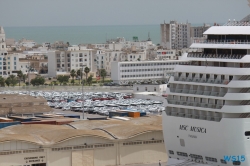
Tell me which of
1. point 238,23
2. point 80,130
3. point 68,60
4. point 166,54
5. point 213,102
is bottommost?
point 80,130

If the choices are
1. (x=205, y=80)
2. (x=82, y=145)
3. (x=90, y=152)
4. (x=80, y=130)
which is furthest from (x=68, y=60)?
(x=205, y=80)

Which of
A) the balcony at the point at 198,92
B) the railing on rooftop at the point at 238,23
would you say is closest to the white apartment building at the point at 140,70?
the railing on rooftop at the point at 238,23

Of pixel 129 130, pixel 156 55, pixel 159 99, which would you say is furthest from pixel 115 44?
pixel 129 130

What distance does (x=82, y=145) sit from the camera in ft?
138

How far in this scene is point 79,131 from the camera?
4266 centimetres

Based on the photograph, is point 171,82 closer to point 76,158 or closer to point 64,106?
point 76,158

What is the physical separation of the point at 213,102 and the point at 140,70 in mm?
74449

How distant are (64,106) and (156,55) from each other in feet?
164

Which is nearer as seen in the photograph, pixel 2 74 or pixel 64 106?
pixel 64 106

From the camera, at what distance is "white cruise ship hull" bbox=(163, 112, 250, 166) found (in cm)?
3472

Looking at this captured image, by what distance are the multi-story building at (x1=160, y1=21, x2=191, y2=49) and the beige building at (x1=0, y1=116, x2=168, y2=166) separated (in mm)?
99831

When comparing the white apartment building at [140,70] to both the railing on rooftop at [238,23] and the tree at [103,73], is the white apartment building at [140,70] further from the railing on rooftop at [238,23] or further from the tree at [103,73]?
the railing on rooftop at [238,23]

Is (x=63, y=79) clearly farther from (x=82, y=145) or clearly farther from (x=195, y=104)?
(x=195, y=104)

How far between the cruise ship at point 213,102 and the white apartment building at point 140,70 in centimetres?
7079
